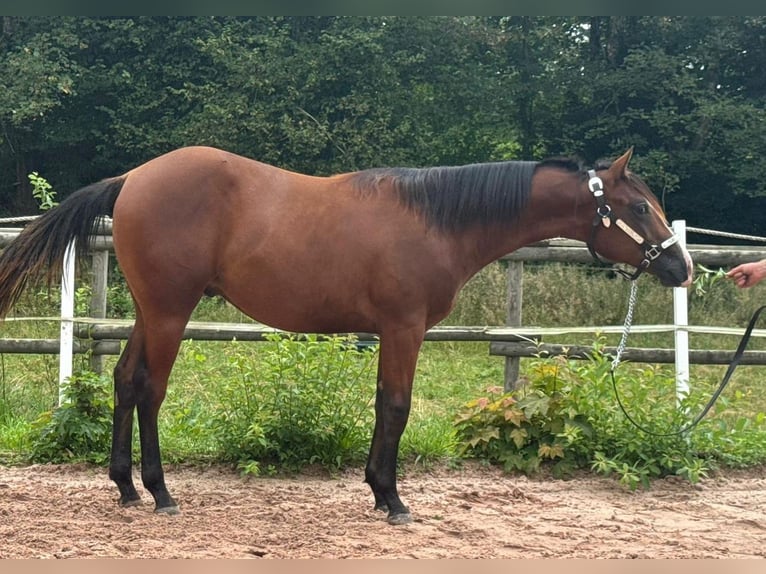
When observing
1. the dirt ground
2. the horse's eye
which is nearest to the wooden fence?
the dirt ground

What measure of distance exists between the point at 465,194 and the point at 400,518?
68.5 inches

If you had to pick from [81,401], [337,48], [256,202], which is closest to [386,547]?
[256,202]

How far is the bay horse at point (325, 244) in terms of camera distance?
4.18m

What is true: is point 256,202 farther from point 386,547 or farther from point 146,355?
point 386,547

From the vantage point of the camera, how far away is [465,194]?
171 inches

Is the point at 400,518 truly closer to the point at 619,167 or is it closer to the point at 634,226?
the point at 634,226

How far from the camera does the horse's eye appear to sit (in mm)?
4328

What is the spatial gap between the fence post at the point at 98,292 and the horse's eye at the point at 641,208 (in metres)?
3.63

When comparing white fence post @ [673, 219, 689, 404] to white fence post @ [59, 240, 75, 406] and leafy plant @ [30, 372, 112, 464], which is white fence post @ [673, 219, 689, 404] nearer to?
leafy plant @ [30, 372, 112, 464]

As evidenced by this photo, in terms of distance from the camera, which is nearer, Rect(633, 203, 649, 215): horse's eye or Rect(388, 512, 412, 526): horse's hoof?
Rect(388, 512, 412, 526): horse's hoof

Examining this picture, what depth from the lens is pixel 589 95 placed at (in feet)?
62.5

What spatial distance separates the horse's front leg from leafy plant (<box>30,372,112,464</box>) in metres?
2.00

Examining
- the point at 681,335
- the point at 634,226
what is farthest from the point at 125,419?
the point at 681,335

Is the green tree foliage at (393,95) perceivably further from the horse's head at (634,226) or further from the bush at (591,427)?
the horse's head at (634,226)
